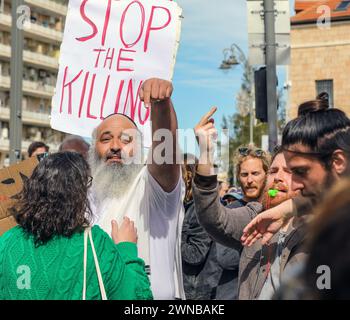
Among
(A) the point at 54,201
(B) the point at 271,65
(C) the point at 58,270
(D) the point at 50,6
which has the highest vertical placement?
(D) the point at 50,6

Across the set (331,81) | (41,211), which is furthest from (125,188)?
(331,81)

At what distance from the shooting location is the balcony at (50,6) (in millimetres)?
72750

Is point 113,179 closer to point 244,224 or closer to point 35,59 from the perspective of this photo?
point 244,224

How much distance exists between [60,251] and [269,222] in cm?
78

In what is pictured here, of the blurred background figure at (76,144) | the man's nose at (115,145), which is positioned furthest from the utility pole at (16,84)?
the man's nose at (115,145)

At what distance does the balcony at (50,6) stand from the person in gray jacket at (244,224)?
70.2 meters

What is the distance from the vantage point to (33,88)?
241ft

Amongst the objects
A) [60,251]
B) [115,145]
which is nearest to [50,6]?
[115,145]

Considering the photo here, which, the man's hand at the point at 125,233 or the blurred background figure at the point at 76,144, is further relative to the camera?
the blurred background figure at the point at 76,144

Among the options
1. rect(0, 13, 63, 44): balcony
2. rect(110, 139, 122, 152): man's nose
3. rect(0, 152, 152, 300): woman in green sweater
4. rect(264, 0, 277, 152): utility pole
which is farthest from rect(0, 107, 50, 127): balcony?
rect(0, 152, 152, 300): woman in green sweater

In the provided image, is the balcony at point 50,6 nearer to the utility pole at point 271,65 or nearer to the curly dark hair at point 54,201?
the utility pole at point 271,65

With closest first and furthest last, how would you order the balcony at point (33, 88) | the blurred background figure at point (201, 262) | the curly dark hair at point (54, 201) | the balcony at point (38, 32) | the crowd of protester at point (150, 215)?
the crowd of protester at point (150, 215), the curly dark hair at point (54, 201), the blurred background figure at point (201, 262), the balcony at point (38, 32), the balcony at point (33, 88)

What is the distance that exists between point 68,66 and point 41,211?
205 cm

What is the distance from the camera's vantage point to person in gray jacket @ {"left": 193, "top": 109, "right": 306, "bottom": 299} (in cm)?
293
